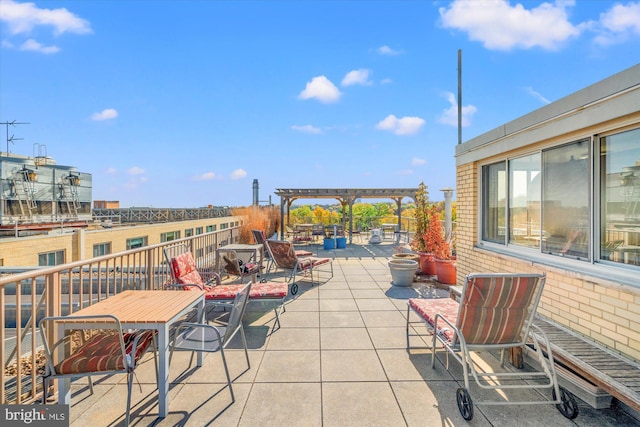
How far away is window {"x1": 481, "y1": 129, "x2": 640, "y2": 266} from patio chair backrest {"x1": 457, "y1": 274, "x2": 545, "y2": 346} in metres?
1.04

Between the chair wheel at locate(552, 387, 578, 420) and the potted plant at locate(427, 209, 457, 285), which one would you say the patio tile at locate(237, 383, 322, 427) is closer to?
the chair wheel at locate(552, 387, 578, 420)

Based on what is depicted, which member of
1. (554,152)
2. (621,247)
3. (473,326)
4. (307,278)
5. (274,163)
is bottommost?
(307,278)

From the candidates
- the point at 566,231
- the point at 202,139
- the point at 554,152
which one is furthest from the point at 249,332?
the point at 202,139

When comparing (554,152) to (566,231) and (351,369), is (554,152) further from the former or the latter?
(351,369)

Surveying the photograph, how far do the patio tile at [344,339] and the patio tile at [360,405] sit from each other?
69 cm

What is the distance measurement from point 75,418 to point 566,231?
455 cm

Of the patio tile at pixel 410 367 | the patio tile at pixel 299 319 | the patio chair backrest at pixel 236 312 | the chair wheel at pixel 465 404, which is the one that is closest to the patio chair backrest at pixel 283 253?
the patio tile at pixel 299 319

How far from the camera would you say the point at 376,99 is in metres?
14.2

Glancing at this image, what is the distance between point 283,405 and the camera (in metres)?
2.18

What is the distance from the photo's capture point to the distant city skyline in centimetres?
557

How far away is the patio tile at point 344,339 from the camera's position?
3.15 m

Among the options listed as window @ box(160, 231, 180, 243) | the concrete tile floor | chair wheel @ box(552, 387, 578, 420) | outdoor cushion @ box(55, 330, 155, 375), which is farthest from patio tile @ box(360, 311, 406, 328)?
window @ box(160, 231, 180, 243)

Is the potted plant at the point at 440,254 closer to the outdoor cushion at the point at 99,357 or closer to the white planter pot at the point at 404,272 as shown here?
the white planter pot at the point at 404,272

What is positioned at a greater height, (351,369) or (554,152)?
(554,152)
